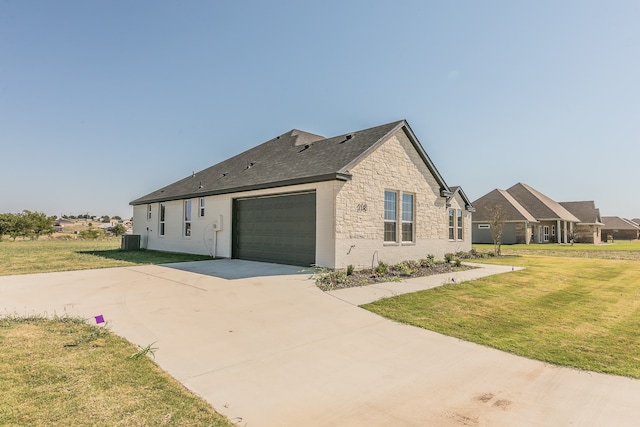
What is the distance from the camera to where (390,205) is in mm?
13156

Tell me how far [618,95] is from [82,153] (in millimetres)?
26149

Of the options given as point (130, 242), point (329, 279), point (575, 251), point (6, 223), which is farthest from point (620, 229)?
point (6, 223)

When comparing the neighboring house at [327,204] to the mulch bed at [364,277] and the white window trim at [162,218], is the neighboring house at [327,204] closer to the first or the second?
the mulch bed at [364,277]

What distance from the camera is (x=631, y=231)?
62094mm

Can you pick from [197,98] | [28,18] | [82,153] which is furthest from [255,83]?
[82,153]

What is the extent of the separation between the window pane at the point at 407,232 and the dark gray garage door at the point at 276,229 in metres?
4.44

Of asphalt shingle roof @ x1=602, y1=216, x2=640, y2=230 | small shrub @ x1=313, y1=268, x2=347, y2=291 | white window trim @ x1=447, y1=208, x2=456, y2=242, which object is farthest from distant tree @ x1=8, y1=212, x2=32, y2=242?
asphalt shingle roof @ x1=602, y1=216, x2=640, y2=230

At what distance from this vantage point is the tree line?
107ft

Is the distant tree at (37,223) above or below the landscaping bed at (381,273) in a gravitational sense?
above

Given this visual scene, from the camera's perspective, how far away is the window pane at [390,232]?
12.9 metres

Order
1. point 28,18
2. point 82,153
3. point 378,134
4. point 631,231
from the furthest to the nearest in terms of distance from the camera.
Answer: point 631,231, point 82,153, point 378,134, point 28,18

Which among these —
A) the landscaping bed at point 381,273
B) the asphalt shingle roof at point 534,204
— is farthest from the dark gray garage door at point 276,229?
the asphalt shingle roof at point 534,204

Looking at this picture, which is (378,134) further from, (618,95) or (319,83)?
(618,95)

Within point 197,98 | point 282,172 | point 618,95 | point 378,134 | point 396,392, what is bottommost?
point 396,392
